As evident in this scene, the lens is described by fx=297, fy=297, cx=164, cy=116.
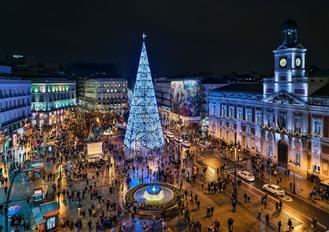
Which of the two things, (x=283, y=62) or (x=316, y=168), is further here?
(x=283, y=62)

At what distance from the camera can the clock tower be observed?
3738 centimetres

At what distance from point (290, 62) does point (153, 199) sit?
2489cm

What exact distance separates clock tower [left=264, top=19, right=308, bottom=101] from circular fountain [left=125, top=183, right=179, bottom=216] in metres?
20.2

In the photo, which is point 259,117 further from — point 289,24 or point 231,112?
point 289,24

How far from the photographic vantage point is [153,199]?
27.1 m

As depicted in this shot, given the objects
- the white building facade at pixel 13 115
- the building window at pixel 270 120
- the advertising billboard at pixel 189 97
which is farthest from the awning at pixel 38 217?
the advertising billboard at pixel 189 97

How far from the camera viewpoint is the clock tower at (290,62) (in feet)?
123

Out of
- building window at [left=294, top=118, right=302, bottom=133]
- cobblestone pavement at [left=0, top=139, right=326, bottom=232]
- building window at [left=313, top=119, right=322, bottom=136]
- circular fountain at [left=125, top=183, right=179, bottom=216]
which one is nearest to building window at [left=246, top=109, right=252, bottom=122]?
building window at [left=294, top=118, right=302, bottom=133]

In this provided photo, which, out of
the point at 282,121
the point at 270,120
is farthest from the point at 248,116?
the point at 282,121

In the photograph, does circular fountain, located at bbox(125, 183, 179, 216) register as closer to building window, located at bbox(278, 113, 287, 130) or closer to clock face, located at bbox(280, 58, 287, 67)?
building window, located at bbox(278, 113, 287, 130)

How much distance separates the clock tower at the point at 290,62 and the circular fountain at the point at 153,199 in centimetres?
2023

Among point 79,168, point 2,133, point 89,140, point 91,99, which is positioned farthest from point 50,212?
point 91,99

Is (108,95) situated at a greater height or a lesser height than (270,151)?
greater

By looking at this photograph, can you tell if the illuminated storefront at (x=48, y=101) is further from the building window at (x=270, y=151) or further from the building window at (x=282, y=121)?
the building window at (x=282, y=121)
